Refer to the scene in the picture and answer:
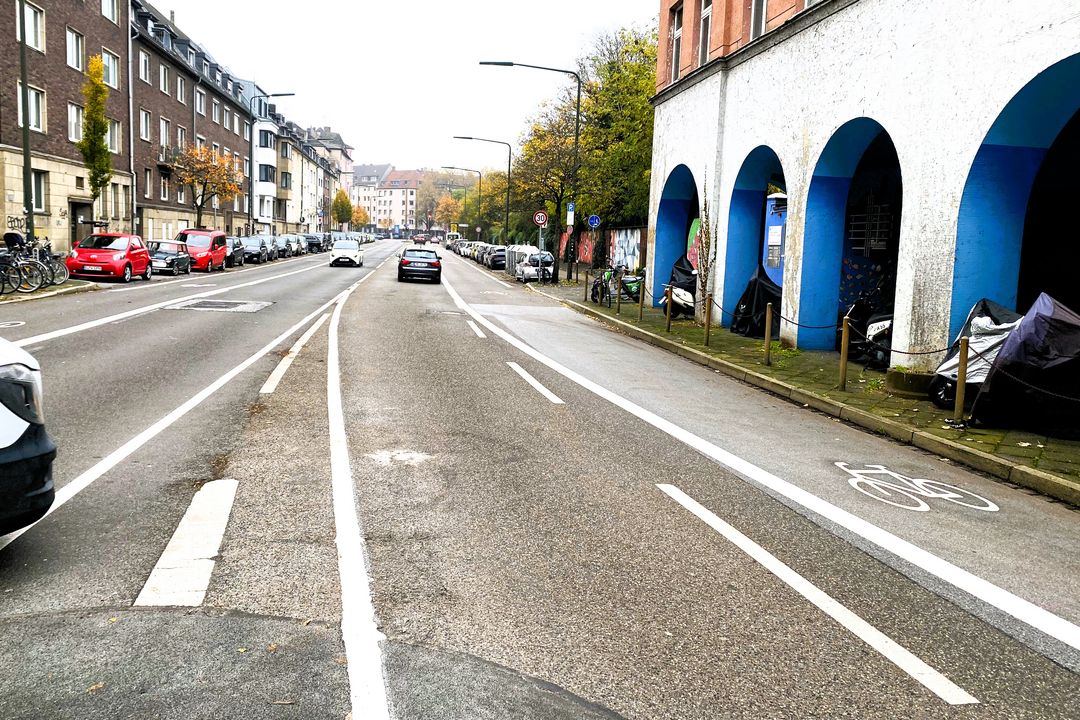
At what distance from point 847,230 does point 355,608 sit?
49.8ft

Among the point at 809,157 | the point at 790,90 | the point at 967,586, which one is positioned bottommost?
the point at 967,586

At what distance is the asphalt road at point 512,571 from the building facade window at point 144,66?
1636 inches

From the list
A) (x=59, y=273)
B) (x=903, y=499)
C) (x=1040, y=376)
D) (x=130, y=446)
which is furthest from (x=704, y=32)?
(x=130, y=446)

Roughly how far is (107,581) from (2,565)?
616mm

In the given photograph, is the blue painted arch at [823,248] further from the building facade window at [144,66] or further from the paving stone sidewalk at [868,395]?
the building facade window at [144,66]

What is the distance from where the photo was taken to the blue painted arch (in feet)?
50.0

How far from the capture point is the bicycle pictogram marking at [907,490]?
20.8 feet

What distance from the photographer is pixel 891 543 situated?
527 cm

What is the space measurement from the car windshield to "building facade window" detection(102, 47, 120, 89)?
16363 mm

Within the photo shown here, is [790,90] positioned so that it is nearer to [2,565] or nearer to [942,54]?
[942,54]

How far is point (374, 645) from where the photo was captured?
3541 mm

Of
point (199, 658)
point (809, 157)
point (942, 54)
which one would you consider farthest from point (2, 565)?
point (809, 157)

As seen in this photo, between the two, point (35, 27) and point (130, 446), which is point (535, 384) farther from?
point (35, 27)

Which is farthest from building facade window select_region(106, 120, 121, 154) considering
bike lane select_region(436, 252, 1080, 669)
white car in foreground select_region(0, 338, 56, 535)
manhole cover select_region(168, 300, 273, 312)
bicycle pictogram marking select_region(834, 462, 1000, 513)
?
bicycle pictogram marking select_region(834, 462, 1000, 513)
